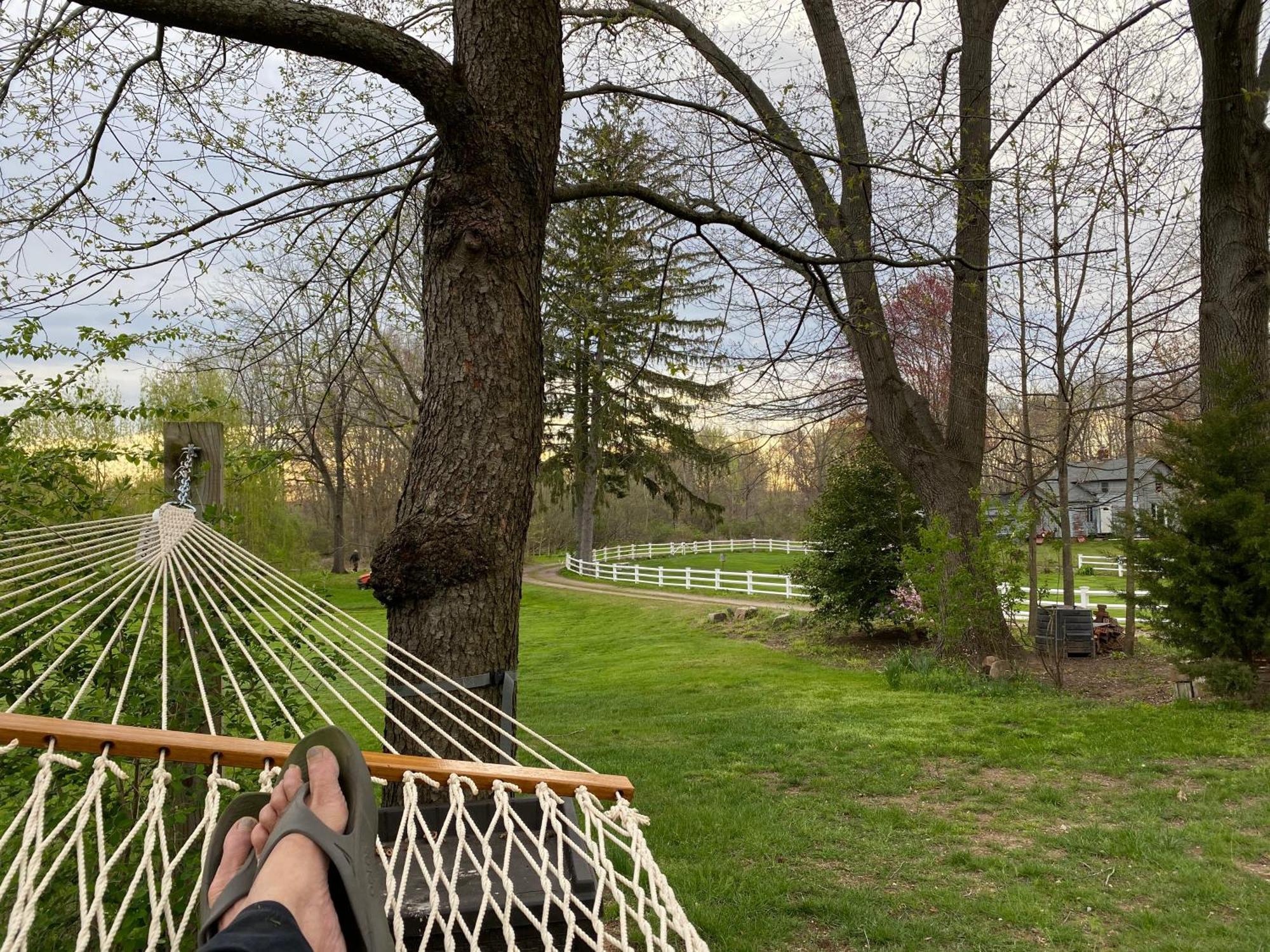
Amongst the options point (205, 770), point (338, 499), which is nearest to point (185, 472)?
point (205, 770)

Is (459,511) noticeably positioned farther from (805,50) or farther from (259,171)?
(805,50)

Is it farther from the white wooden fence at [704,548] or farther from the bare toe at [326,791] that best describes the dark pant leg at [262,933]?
the white wooden fence at [704,548]

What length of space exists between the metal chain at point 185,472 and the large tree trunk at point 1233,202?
244 inches

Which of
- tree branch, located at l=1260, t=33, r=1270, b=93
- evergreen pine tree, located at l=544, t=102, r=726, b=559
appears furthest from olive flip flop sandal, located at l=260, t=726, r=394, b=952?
tree branch, located at l=1260, t=33, r=1270, b=93

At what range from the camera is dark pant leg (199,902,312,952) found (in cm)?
98

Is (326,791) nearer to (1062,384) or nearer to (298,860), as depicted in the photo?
(298,860)

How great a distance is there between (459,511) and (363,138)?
2.27 m

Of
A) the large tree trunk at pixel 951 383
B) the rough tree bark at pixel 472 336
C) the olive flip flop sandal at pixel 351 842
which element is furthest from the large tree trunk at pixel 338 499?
the olive flip flop sandal at pixel 351 842

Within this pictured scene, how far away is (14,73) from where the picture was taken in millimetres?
2820

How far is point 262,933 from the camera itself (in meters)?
1.02

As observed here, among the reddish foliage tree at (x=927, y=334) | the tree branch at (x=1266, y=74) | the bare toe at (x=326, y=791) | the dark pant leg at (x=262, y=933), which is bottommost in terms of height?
the dark pant leg at (x=262, y=933)

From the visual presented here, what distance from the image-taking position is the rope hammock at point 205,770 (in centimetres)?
120

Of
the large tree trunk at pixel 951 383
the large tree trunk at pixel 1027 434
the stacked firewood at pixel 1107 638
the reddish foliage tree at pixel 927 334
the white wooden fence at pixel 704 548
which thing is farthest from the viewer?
the white wooden fence at pixel 704 548

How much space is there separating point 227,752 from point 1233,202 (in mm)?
Answer: 7255
